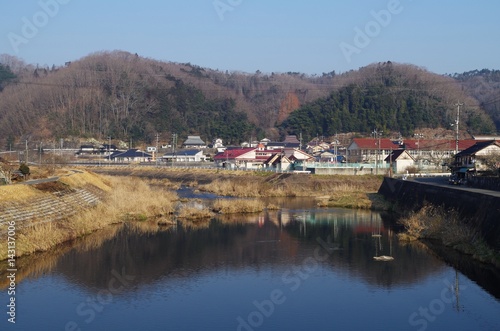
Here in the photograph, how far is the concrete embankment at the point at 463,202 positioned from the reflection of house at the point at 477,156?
3834 mm

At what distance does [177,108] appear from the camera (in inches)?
3211

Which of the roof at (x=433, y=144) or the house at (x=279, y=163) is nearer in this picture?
the house at (x=279, y=163)

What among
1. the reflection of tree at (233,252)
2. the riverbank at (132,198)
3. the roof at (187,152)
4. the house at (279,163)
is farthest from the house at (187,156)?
the reflection of tree at (233,252)

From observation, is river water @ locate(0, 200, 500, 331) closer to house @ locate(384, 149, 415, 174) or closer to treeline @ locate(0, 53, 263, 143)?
house @ locate(384, 149, 415, 174)

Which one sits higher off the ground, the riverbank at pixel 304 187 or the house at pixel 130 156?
the house at pixel 130 156

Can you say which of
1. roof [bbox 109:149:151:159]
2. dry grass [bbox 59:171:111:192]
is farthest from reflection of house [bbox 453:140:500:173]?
roof [bbox 109:149:151:159]

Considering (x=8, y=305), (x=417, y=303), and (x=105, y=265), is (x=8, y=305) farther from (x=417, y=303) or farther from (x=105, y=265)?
(x=417, y=303)

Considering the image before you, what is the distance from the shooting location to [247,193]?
116ft

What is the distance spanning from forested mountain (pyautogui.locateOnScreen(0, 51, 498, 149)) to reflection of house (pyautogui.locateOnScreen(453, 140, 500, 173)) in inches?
1418

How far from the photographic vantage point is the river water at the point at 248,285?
11.7m

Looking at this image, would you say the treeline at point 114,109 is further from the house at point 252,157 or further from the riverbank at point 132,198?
the riverbank at point 132,198

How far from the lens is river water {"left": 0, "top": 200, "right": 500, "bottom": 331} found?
38.3 feet

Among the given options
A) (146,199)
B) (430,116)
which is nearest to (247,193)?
(146,199)

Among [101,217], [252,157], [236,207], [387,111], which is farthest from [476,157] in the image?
[387,111]
